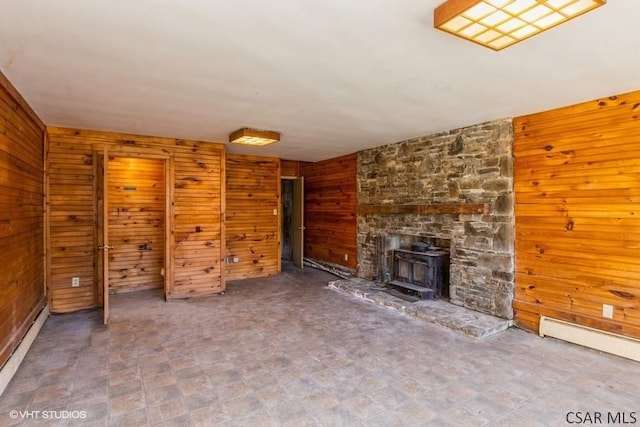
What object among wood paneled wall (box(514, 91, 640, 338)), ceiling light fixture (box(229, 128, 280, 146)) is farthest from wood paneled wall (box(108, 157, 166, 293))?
wood paneled wall (box(514, 91, 640, 338))

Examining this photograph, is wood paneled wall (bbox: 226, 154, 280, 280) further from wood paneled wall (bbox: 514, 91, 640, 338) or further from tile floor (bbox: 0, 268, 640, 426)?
wood paneled wall (bbox: 514, 91, 640, 338)

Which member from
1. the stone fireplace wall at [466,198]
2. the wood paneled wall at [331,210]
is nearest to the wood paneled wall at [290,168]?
the wood paneled wall at [331,210]

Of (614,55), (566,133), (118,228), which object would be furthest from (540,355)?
(118,228)

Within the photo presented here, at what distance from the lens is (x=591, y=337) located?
3.23 metres

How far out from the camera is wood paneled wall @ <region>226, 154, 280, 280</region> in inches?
253

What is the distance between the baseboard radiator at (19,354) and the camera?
257 cm

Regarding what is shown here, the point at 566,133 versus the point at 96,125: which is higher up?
the point at 96,125

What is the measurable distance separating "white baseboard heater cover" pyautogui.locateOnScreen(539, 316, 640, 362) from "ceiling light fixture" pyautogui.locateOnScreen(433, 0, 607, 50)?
2919 millimetres

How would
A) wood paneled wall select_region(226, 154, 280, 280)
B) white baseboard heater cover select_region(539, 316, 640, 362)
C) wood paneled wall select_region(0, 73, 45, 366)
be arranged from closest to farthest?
wood paneled wall select_region(0, 73, 45, 366) → white baseboard heater cover select_region(539, 316, 640, 362) → wood paneled wall select_region(226, 154, 280, 280)

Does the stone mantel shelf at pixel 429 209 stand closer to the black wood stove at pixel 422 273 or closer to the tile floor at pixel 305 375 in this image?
the black wood stove at pixel 422 273

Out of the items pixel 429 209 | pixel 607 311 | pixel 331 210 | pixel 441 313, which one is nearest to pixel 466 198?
pixel 429 209

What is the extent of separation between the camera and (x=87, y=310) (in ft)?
14.7

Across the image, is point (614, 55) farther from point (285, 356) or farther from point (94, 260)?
point (94, 260)

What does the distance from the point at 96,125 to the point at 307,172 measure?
14.4 ft
